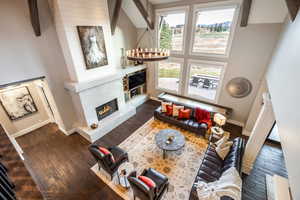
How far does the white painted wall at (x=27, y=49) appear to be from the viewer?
11.5 feet

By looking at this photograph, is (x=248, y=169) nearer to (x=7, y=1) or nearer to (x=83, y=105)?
(x=83, y=105)

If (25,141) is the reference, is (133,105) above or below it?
above

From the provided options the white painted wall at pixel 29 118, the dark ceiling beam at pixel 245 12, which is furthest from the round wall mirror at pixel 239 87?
the white painted wall at pixel 29 118

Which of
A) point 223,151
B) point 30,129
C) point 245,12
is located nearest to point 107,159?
point 223,151

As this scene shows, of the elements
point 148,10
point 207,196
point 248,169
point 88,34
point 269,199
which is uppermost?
point 148,10

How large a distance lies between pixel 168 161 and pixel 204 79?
3.92 m

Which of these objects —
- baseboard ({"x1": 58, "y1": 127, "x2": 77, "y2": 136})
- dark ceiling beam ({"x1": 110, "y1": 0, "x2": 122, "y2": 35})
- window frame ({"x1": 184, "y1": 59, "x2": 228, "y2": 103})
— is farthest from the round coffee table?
dark ceiling beam ({"x1": 110, "y1": 0, "x2": 122, "y2": 35})

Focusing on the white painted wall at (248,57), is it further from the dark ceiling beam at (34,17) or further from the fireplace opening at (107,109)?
the dark ceiling beam at (34,17)

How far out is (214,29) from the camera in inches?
198

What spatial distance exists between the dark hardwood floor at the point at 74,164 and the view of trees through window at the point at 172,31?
395 cm

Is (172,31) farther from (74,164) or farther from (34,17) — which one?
(74,164)

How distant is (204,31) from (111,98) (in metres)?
4.68

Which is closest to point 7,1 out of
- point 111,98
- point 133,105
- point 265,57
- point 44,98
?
point 44,98

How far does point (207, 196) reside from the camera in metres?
2.54
